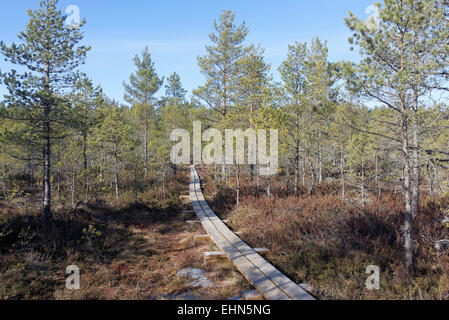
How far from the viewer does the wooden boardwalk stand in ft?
23.0

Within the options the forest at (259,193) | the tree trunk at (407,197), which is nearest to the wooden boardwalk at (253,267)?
the forest at (259,193)

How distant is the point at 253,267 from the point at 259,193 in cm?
1109

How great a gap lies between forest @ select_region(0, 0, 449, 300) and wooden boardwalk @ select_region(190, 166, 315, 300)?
1.46 feet

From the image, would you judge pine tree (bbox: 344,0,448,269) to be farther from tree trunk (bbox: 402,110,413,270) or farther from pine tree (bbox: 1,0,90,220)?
pine tree (bbox: 1,0,90,220)

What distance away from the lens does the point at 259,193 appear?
19.8 meters

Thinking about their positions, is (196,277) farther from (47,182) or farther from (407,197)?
(47,182)

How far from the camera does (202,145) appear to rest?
123 feet

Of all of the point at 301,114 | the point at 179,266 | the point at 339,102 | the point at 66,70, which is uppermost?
the point at 66,70

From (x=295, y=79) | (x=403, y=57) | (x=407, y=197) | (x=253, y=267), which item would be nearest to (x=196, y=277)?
(x=253, y=267)

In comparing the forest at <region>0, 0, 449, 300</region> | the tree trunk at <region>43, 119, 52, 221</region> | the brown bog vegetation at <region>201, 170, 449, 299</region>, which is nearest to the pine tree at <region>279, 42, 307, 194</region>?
the forest at <region>0, 0, 449, 300</region>

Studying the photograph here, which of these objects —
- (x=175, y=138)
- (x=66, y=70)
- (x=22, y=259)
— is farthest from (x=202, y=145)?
(x=22, y=259)

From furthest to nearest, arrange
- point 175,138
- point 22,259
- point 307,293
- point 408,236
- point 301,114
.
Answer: point 175,138 → point 301,114 → point 22,259 → point 408,236 → point 307,293

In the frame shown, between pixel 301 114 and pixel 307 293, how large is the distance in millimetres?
15612
